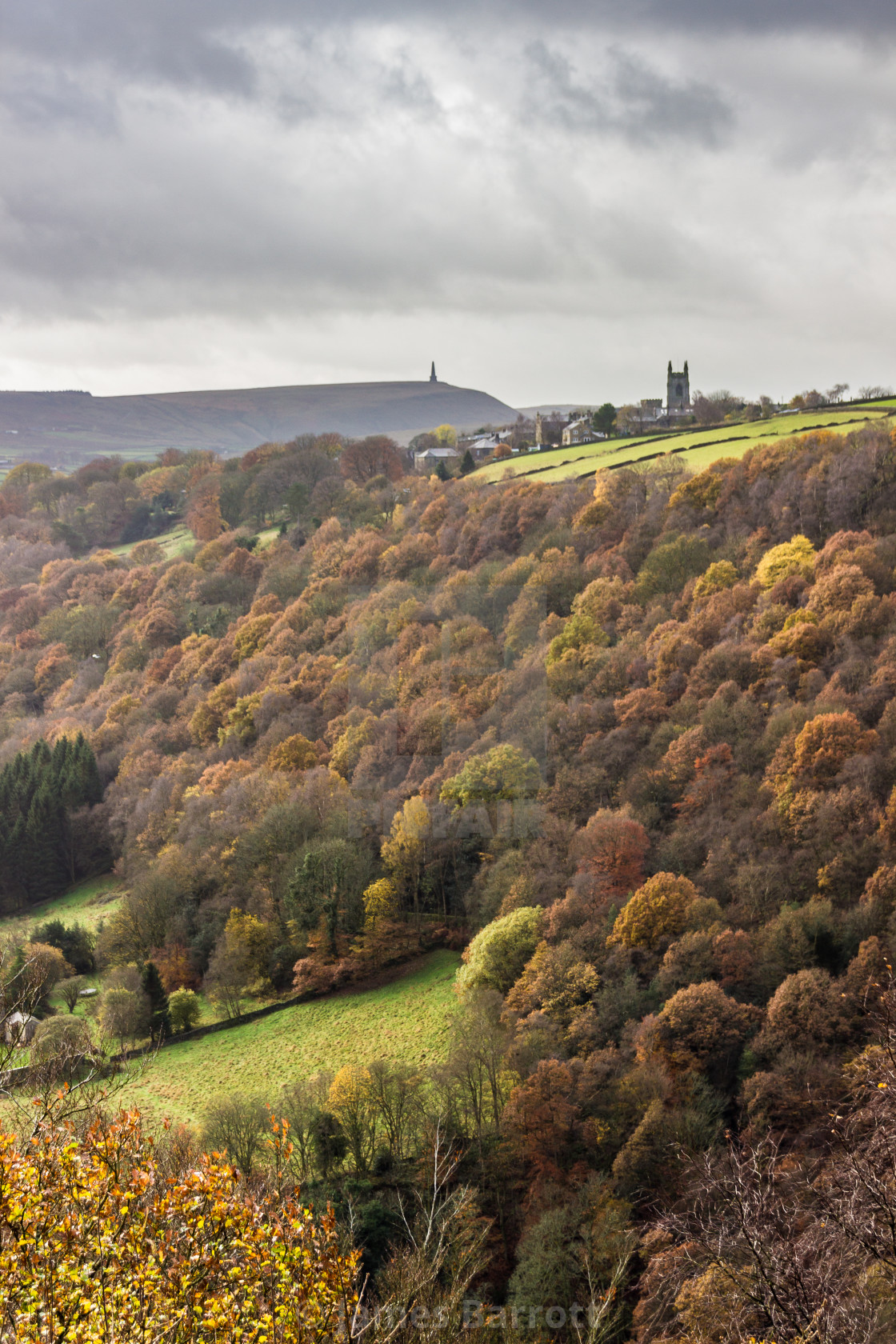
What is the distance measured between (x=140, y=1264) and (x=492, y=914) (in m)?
28.6

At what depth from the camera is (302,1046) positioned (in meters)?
32.6

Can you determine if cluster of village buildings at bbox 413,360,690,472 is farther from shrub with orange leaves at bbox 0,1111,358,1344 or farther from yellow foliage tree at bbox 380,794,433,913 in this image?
shrub with orange leaves at bbox 0,1111,358,1344

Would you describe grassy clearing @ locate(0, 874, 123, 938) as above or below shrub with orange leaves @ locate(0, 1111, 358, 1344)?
below

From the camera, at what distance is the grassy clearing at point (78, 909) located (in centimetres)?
4734

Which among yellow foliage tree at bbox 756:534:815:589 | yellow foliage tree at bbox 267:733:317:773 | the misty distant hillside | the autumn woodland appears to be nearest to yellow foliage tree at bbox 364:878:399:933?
the autumn woodland

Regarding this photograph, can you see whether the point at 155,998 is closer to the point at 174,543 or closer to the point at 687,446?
the point at 687,446

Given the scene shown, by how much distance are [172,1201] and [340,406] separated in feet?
633

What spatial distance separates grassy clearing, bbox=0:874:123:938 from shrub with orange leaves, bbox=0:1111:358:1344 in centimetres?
4025

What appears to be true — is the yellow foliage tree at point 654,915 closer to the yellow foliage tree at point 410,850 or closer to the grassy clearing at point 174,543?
the yellow foliage tree at point 410,850

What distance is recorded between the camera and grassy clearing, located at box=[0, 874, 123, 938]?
47344mm

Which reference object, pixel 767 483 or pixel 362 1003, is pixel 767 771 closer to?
pixel 362 1003

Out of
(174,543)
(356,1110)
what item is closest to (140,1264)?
(356,1110)

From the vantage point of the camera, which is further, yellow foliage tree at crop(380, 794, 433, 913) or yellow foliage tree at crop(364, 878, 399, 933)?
yellow foliage tree at crop(380, 794, 433, 913)

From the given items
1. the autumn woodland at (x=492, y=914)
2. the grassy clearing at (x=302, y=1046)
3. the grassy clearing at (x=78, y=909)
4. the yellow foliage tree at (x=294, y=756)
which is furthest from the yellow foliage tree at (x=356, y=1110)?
the grassy clearing at (x=78, y=909)
